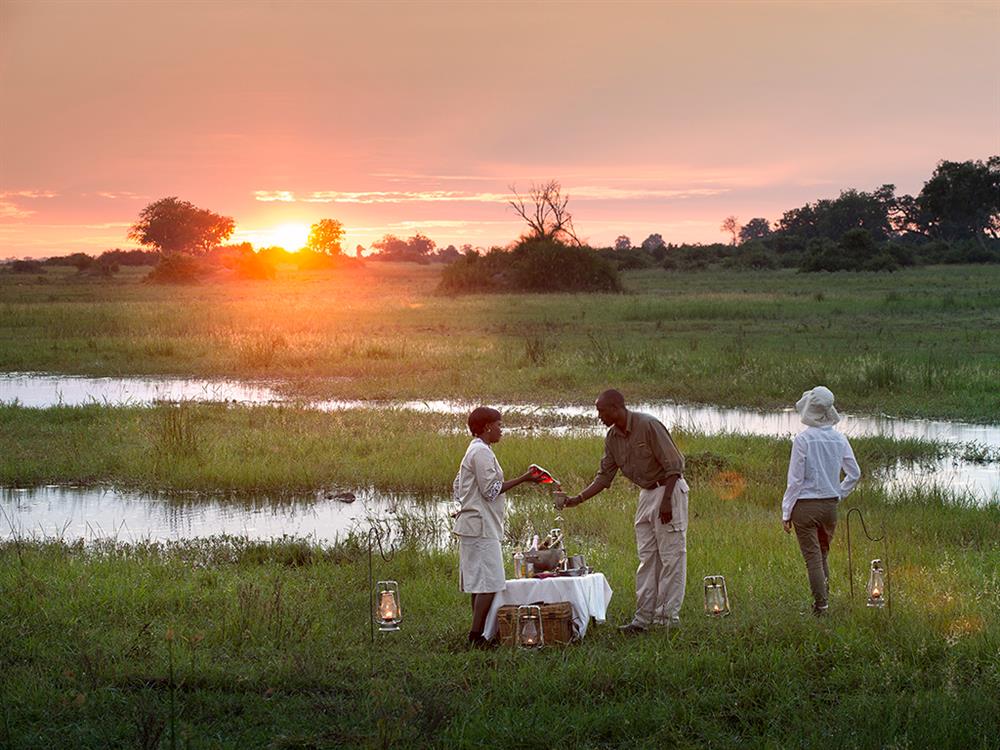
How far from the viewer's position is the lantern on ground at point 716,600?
8.57 meters

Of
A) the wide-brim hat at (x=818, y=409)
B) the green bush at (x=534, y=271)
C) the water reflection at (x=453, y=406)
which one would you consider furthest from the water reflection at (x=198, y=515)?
the green bush at (x=534, y=271)

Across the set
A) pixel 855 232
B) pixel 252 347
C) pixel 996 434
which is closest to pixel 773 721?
pixel 996 434

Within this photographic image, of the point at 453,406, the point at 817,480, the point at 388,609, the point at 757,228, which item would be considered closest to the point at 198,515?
the point at 388,609

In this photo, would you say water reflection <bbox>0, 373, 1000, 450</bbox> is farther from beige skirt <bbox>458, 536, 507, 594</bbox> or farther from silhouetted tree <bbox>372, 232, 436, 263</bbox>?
silhouetted tree <bbox>372, 232, 436, 263</bbox>

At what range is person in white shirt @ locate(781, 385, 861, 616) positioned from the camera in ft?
28.0

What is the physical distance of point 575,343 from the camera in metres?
31.8

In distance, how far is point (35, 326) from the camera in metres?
40.0

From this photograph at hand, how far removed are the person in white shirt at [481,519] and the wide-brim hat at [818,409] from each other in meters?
2.07

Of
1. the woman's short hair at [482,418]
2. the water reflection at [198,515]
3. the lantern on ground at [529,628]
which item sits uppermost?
the woman's short hair at [482,418]

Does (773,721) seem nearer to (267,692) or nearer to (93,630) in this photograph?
(267,692)

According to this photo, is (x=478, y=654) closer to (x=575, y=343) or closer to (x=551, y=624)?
(x=551, y=624)

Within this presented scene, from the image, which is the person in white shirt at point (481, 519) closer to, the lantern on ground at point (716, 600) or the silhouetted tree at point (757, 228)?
the lantern on ground at point (716, 600)

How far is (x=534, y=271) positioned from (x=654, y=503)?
52.7 metres

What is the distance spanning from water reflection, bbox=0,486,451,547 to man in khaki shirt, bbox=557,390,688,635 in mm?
3797
